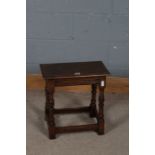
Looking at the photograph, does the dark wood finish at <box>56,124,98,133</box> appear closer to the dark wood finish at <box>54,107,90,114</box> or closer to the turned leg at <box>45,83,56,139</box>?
the turned leg at <box>45,83,56,139</box>

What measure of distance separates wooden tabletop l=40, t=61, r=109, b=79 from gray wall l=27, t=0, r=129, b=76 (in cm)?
52

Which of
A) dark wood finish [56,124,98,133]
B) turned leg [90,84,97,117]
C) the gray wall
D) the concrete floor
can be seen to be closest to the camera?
the concrete floor

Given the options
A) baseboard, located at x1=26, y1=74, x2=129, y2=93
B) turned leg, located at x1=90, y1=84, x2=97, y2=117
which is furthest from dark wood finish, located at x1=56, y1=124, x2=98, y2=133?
baseboard, located at x1=26, y1=74, x2=129, y2=93

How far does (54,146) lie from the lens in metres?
2.10

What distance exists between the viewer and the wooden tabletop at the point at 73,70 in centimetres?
211

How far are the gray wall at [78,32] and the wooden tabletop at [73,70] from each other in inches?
20.4

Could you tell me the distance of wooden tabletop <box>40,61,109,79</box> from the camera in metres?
2.11

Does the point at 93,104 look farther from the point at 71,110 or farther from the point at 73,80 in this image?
the point at 73,80

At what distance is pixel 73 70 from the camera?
2199mm
